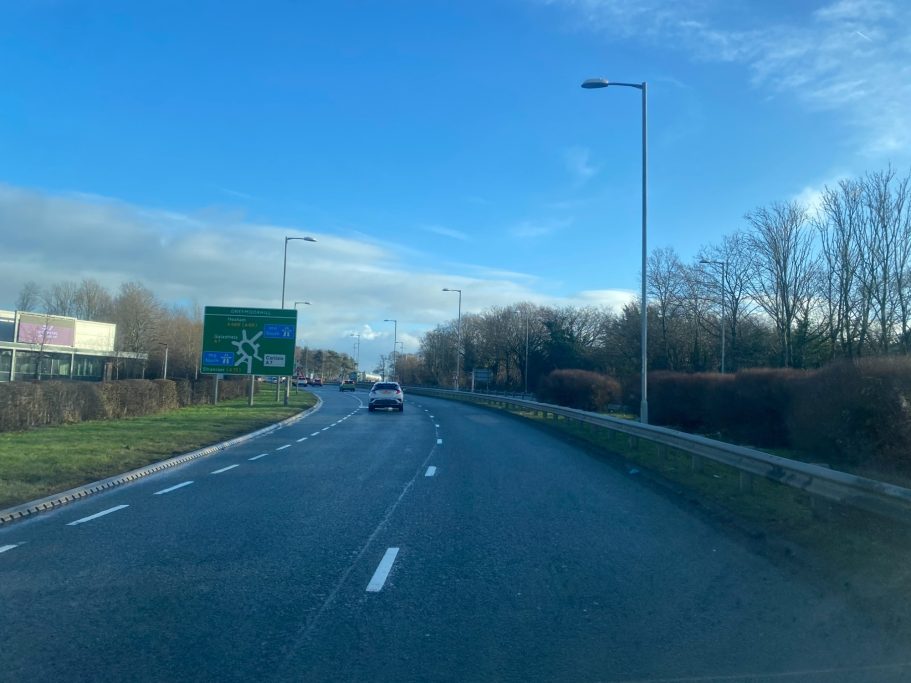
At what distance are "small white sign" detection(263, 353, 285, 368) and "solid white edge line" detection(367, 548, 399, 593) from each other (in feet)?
101

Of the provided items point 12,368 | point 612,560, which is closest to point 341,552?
point 612,560

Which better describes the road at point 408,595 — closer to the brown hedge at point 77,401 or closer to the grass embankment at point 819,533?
the grass embankment at point 819,533

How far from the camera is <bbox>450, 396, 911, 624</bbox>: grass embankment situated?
265 inches

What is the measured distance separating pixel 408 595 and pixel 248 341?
32711 mm

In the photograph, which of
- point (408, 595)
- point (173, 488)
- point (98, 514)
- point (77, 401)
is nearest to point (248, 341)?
point (77, 401)

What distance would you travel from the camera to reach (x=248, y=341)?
3788 cm

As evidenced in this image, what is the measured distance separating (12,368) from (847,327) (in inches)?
2154

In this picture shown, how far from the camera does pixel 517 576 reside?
7.41m

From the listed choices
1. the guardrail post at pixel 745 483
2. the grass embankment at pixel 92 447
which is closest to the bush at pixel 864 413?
the guardrail post at pixel 745 483

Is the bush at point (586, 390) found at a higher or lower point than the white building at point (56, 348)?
lower

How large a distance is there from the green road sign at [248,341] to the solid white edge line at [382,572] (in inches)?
1209

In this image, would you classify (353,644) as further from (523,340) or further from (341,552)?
(523,340)

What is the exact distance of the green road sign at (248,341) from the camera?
37.4m

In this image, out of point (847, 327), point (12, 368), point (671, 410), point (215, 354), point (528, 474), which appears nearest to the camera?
point (528, 474)
